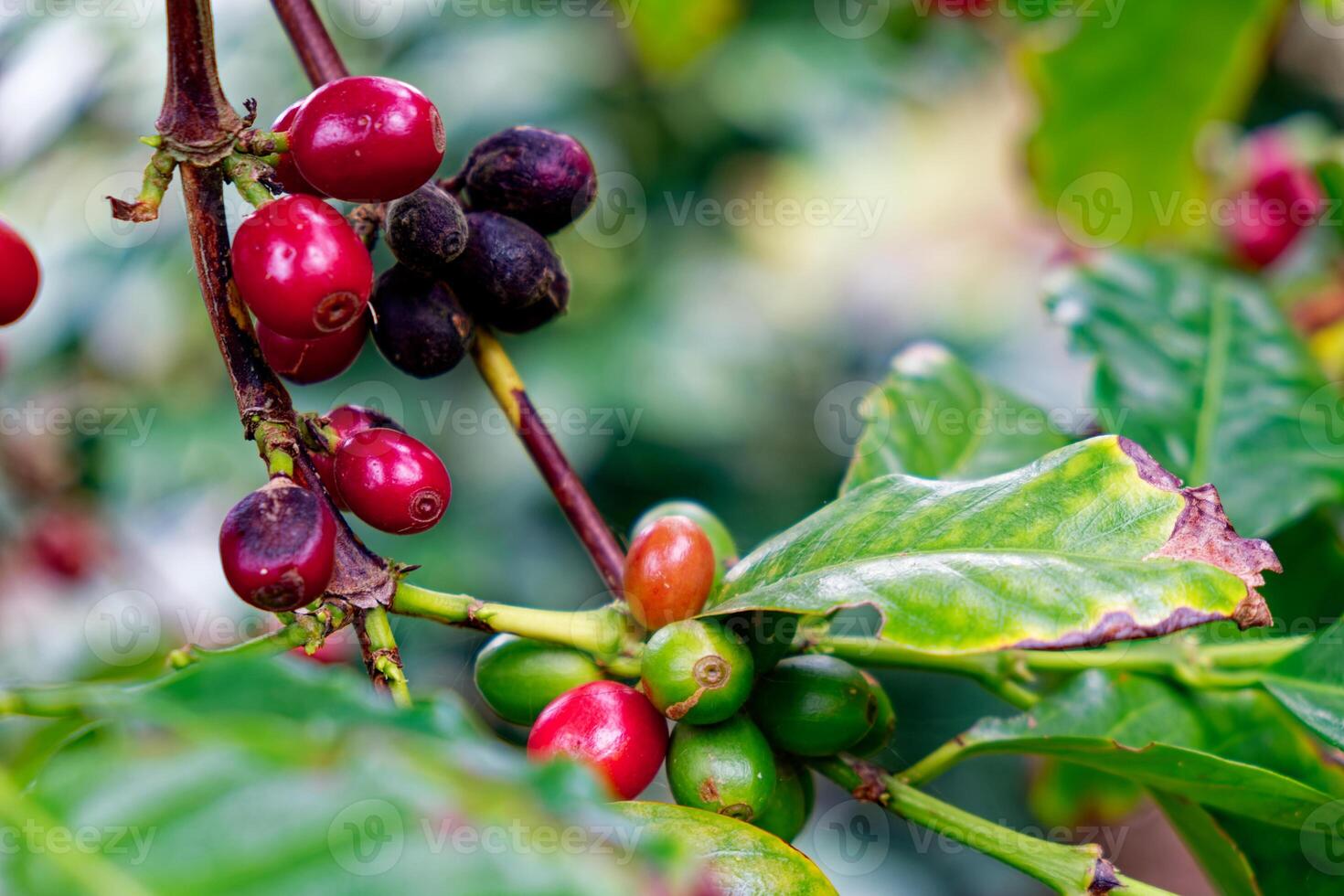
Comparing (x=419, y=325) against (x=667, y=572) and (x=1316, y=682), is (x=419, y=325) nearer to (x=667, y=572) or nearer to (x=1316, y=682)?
(x=667, y=572)


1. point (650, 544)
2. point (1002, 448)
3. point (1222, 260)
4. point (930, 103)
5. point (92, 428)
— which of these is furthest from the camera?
point (930, 103)

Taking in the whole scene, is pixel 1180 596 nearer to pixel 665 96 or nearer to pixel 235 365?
pixel 235 365

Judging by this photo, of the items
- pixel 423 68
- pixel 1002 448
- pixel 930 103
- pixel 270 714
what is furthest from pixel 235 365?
pixel 930 103

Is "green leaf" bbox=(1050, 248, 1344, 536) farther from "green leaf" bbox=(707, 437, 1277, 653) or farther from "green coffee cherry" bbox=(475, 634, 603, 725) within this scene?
"green coffee cherry" bbox=(475, 634, 603, 725)

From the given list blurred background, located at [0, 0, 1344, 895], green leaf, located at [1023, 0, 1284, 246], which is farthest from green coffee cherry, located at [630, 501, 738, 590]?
green leaf, located at [1023, 0, 1284, 246]

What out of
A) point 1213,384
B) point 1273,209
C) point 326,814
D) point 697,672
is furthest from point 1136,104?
point 326,814

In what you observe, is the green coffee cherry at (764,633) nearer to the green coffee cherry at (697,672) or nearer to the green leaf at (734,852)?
the green coffee cherry at (697,672)

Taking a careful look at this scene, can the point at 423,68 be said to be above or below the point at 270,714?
above
